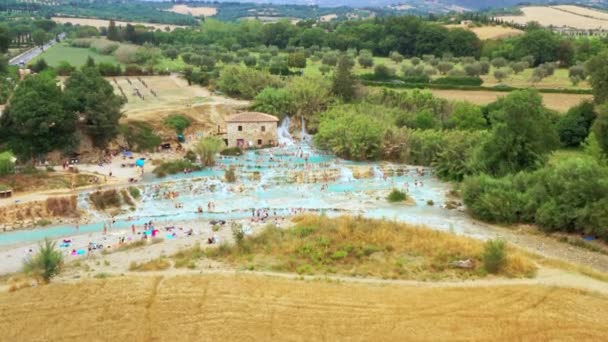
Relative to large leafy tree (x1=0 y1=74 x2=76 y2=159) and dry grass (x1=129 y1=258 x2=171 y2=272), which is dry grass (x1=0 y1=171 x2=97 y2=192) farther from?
dry grass (x1=129 y1=258 x2=171 y2=272)

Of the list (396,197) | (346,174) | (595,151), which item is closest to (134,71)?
(346,174)

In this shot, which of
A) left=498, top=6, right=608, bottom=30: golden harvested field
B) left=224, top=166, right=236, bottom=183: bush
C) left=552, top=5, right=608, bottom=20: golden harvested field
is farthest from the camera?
left=552, top=5, right=608, bottom=20: golden harvested field

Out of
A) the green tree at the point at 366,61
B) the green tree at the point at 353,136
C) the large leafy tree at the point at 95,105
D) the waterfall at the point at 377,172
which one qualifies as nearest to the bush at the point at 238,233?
the waterfall at the point at 377,172

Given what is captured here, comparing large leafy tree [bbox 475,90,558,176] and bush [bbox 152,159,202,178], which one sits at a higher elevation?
large leafy tree [bbox 475,90,558,176]

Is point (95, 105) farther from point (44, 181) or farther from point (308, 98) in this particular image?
point (308, 98)

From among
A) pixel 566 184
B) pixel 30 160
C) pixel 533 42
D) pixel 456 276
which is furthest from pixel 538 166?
pixel 533 42

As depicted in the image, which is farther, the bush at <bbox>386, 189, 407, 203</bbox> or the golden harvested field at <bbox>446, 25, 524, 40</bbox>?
the golden harvested field at <bbox>446, 25, 524, 40</bbox>

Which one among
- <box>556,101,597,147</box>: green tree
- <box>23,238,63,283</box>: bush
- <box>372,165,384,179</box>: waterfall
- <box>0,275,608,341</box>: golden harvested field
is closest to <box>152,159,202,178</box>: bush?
<box>372,165,384,179</box>: waterfall

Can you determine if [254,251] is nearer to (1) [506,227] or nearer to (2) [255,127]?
(1) [506,227]
